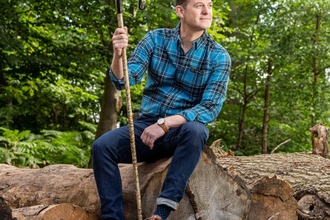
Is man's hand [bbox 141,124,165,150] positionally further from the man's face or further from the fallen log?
the man's face

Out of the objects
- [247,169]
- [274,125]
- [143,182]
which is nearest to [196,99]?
[143,182]

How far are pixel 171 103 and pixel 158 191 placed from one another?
0.57m

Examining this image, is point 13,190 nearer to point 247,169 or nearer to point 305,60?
point 247,169

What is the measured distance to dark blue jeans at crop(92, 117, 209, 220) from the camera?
9.50 feet

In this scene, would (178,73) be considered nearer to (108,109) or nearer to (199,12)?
(199,12)

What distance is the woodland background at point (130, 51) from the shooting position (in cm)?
803

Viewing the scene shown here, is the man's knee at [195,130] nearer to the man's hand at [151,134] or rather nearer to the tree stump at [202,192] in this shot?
the man's hand at [151,134]

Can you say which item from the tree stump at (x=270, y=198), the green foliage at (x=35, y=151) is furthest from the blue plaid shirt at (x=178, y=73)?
the green foliage at (x=35, y=151)

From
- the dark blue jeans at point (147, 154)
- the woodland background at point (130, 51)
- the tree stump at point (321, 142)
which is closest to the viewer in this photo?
the dark blue jeans at point (147, 154)

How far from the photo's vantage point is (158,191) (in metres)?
3.12

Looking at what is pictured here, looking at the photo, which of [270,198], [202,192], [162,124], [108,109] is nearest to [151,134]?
[162,124]

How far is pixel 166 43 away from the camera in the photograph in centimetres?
328

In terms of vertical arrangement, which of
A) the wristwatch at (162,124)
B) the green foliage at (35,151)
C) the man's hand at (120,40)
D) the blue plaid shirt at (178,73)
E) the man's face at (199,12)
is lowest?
the green foliage at (35,151)

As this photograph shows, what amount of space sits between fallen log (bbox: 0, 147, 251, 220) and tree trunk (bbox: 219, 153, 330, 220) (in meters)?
0.22
